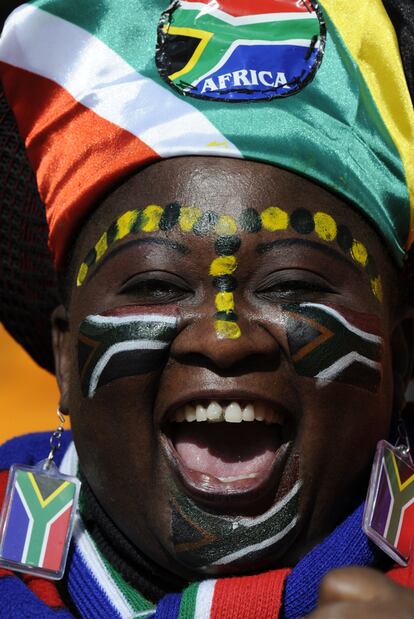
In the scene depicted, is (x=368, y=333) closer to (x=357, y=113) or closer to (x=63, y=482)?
(x=357, y=113)

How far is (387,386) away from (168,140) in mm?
676

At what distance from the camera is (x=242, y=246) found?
203 centimetres

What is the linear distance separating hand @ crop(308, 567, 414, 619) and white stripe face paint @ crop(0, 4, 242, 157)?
0.92 meters

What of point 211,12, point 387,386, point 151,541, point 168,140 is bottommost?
point 151,541

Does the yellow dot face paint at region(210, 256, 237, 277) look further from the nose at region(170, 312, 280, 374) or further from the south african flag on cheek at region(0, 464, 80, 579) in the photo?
the south african flag on cheek at region(0, 464, 80, 579)

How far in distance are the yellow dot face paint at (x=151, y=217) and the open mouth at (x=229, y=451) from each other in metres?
0.37

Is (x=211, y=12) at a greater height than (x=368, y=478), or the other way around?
(x=211, y=12)

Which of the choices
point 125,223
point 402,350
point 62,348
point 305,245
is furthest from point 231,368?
point 62,348

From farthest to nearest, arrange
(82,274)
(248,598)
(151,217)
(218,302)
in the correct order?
(82,274) < (151,217) < (218,302) < (248,598)

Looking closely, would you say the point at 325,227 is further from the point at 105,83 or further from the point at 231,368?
the point at 105,83

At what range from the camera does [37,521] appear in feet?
7.13

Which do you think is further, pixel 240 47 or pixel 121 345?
pixel 240 47

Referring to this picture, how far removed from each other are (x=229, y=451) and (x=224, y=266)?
0.36m

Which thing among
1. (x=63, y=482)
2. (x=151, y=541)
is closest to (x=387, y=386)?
(x=151, y=541)
